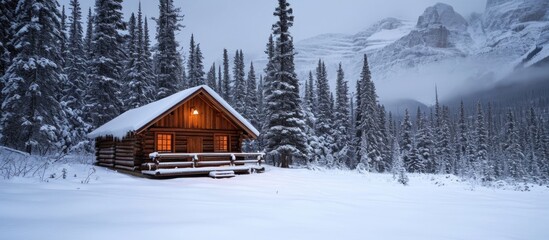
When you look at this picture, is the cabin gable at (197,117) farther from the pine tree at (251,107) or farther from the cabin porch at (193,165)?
the pine tree at (251,107)

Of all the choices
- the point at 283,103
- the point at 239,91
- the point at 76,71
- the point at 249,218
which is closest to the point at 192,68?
the point at 239,91

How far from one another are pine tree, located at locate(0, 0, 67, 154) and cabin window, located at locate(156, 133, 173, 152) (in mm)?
7524

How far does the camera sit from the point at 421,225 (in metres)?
7.10

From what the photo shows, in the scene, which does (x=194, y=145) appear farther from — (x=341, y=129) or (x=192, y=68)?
(x=341, y=129)

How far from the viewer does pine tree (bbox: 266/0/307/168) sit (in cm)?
2656

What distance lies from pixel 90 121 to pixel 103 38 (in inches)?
311

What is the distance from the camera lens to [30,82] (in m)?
20.2

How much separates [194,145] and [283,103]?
9.50 metres

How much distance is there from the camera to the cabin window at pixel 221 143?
2083 cm

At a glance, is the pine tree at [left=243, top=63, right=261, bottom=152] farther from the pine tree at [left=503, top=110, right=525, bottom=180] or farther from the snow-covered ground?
the pine tree at [left=503, top=110, right=525, bottom=180]

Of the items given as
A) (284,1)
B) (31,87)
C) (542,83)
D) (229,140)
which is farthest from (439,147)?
(542,83)

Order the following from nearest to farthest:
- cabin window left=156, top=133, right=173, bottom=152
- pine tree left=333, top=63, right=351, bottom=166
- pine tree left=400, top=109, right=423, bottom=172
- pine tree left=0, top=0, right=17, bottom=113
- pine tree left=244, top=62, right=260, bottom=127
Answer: cabin window left=156, top=133, right=173, bottom=152 < pine tree left=0, top=0, right=17, bottom=113 < pine tree left=244, top=62, right=260, bottom=127 < pine tree left=333, top=63, right=351, bottom=166 < pine tree left=400, top=109, right=423, bottom=172

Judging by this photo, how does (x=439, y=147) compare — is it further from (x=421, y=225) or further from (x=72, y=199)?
(x=72, y=199)

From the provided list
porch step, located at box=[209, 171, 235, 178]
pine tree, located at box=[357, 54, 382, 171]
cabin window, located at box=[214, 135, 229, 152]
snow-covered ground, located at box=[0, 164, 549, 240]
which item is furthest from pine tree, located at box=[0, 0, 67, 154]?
pine tree, located at box=[357, 54, 382, 171]
